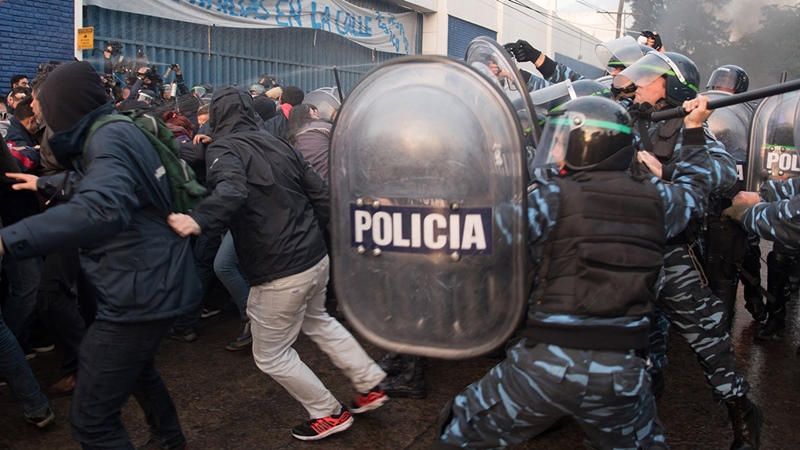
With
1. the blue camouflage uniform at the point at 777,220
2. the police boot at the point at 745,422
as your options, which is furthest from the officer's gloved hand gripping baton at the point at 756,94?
the police boot at the point at 745,422

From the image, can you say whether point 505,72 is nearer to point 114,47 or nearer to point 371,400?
point 371,400

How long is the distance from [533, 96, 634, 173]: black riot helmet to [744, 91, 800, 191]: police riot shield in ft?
8.06

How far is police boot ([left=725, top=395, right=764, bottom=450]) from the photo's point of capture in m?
3.22

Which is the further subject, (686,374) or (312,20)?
(312,20)

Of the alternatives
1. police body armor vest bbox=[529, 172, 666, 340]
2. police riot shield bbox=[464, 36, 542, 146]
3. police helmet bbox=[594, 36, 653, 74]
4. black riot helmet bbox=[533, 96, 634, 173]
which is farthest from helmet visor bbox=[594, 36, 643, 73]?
police body armor vest bbox=[529, 172, 666, 340]

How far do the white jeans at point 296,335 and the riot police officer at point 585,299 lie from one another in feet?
4.19

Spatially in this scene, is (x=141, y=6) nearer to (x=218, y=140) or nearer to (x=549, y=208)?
(x=218, y=140)

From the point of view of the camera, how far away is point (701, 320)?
3.17 meters

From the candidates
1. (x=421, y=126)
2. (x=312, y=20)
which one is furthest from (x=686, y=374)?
(x=312, y=20)

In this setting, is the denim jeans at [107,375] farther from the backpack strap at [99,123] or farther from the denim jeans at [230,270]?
the denim jeans at [230,270]

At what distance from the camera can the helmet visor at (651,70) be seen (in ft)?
11.2

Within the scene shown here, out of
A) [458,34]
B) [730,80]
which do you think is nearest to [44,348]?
[730,80]

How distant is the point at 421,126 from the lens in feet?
6.73

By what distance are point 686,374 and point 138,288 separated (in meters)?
3.59
